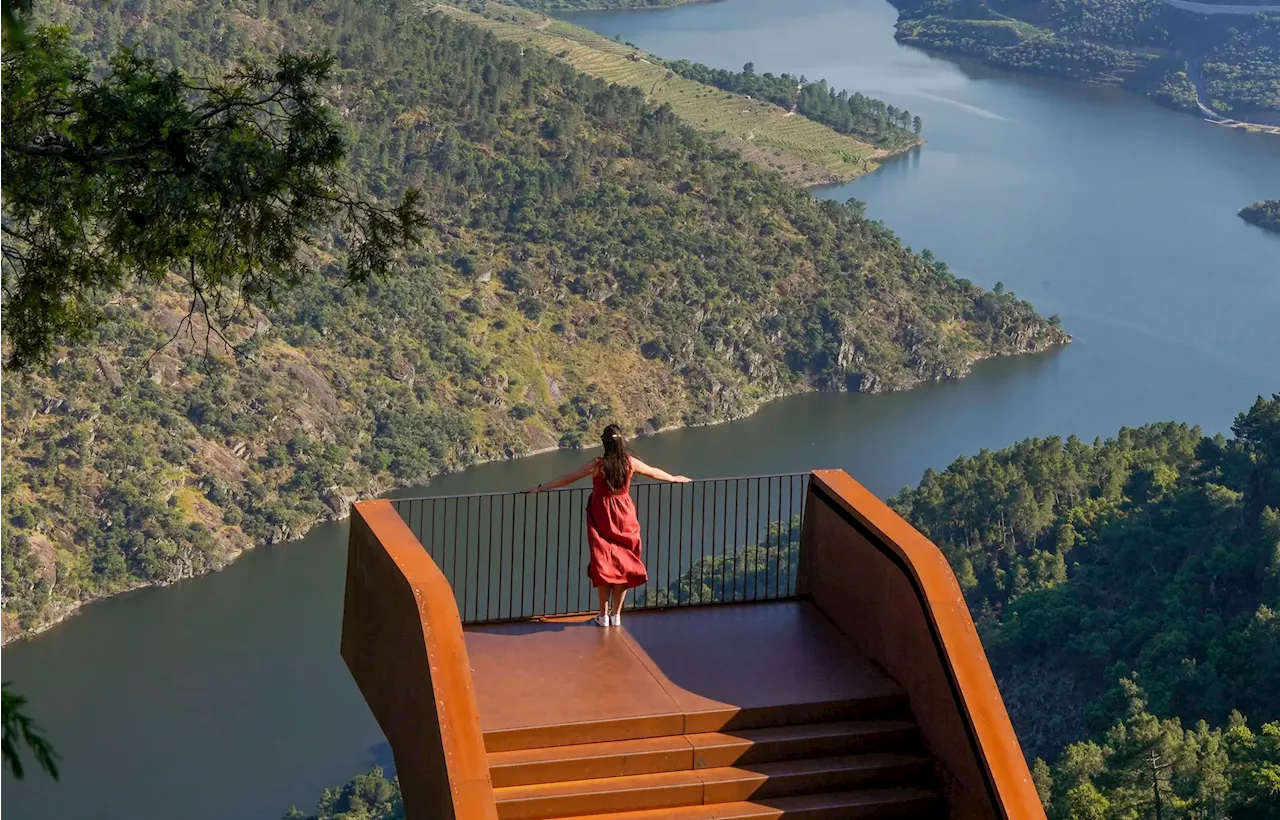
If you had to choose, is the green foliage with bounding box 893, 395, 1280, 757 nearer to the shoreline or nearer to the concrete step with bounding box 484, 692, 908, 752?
the shoreline

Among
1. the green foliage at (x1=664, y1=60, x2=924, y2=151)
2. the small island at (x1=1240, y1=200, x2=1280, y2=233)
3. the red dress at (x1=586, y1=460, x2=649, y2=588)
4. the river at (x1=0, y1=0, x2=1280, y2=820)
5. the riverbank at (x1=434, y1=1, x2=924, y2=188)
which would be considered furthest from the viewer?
the green foliage at (x1=664, y1=60, x2=924, y2=151)

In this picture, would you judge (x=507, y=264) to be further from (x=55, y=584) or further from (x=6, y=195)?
(x=6, y=195)

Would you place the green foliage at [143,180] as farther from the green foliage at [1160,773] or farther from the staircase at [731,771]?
the green foliage at [1160,773]

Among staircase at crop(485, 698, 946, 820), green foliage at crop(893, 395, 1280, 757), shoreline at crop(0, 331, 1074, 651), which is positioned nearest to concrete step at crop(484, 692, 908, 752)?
staircase at crop(485, 698, 946, 820)

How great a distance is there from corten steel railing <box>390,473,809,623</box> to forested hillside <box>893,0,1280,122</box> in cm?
6147

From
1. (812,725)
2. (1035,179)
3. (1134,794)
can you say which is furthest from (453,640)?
(1035,179)

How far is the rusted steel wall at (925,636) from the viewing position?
7.68m

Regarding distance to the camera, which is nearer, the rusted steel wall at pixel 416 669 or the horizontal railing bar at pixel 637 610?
the rusted steel wall at pixel 416 669

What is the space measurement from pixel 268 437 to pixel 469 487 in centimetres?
683

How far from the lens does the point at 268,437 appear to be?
61.4 metres

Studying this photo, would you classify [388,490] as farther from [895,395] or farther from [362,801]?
[362,801]

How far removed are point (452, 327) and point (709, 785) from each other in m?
59.8

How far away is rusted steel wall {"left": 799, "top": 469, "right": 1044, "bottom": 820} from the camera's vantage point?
303 inches

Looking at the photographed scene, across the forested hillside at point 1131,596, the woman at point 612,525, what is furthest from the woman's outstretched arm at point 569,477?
the forested hillside at point 1131,596
